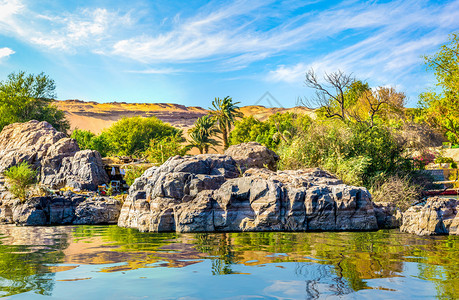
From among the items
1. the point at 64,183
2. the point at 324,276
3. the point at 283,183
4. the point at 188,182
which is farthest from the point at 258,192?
the point at 64,183

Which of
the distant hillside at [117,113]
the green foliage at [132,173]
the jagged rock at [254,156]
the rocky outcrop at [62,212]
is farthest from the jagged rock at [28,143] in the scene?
the distant hillside at [117,113]

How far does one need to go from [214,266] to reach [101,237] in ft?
16.5

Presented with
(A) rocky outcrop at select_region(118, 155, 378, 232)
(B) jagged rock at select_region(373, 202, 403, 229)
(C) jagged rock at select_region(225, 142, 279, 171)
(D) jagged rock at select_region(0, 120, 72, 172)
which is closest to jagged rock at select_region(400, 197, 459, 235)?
(B) jagged rock at select_region(373, 202, 403, 229)

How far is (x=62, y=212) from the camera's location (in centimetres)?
1452

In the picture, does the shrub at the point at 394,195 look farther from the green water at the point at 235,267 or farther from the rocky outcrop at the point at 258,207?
the green water at the point at 235,267

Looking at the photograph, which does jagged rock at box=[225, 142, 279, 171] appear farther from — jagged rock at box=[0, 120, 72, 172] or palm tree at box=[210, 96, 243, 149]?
palm tree at box=[210, 96, 243, 149]

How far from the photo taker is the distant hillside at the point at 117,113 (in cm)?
13550

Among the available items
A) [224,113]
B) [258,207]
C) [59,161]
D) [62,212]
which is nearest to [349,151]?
[258,207]

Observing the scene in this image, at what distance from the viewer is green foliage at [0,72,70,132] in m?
42.2

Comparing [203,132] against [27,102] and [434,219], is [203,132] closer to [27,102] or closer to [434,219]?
[27,102]

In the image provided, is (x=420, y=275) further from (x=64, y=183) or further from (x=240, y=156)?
(x=64, y=183)

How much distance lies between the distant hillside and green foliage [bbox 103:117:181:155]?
68.8m

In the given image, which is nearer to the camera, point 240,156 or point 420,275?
point 420,275

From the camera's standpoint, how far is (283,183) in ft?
38.2
